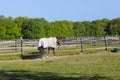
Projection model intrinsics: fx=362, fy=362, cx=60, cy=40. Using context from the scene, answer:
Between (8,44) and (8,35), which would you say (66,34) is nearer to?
(8,35)

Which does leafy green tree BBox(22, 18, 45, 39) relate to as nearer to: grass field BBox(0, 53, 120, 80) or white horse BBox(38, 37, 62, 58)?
white horse BBox(38, 37, 62, 58)

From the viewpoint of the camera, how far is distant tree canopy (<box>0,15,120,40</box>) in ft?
355

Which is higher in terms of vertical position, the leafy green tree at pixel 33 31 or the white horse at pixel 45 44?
the leafy green tree at pixel 33 31

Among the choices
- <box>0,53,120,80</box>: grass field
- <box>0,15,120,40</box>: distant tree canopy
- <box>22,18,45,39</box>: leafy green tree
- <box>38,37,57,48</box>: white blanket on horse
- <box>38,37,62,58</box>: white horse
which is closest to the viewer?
<box>0,53,120,80</box>: grass field

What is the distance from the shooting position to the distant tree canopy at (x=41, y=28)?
10831cm

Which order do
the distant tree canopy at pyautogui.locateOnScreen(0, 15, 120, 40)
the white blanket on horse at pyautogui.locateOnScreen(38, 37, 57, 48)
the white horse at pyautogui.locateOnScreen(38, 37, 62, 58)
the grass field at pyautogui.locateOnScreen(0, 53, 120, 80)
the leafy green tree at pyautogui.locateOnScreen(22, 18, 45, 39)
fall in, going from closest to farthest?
the grass field at pyautogui.locateOnScreen(0, 53, 120, 80) → the white horse at pyautogui.locateOnScreen(38, 37, 62, 58) → the white blanket on horse at pyautogui.locateOnScreen(38, 37, 57, 48) → the distant tree canopy at pyautogui.locateOnScreen(0, 15, 120, 40) → the leafy green tree at pyautogui.locateOnScreen(22, 18, 45, 39)

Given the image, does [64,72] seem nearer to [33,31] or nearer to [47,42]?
[47,42]

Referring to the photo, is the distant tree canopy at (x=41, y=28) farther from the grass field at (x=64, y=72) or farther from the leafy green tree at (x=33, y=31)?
the grass field at (x=64, y=72)

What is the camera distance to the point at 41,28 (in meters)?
117

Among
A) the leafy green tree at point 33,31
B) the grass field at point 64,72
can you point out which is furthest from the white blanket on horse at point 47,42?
the leafy green tree at point 33,31

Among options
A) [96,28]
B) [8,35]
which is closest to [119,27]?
[96,28]

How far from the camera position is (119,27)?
150375 mm

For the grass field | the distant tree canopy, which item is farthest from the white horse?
the distant tree canopy

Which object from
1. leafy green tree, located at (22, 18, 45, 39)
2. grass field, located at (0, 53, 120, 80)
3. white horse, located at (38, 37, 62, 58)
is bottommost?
grass field, located at (0, 53, 120, 80)
